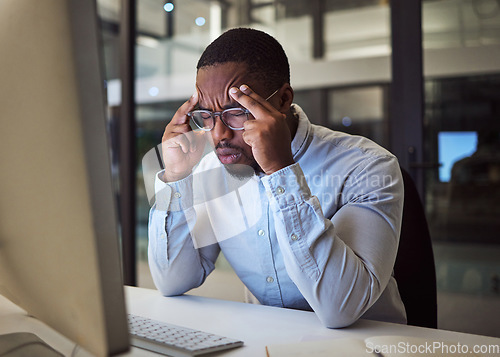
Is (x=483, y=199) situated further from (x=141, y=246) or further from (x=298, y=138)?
(x=141, y=246)

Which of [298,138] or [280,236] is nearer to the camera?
[280,236]

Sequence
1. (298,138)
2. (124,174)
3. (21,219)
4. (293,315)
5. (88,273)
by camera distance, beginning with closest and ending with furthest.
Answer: (88,273), (21,219), (293,315), (298,138), (124,174)

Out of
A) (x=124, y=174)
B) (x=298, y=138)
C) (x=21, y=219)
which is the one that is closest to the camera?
(x=21, y=219)

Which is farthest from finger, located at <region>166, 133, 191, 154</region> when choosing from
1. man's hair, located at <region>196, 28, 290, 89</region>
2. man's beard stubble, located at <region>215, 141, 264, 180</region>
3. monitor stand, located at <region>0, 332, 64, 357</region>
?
monitor stand, located at <region>0, 332, 64, 357</region>

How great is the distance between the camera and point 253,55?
51.1 inches

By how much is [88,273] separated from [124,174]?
2839mm

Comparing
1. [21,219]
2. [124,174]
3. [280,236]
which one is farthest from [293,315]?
[124,174]

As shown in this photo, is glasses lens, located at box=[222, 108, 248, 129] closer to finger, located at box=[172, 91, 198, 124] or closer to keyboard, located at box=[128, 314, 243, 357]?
finger, located at box=[172, 91, 198, 124]

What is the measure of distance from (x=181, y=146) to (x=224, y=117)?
190 mm

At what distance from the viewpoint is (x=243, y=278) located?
1.42 m

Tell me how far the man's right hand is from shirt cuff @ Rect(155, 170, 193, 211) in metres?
0.02

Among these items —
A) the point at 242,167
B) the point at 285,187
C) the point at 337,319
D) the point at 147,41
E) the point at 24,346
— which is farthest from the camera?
the point at 147,41

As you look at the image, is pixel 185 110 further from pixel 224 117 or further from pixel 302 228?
pixel 302 228

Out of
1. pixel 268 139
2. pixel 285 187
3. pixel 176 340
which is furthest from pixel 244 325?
pixel 268 139
